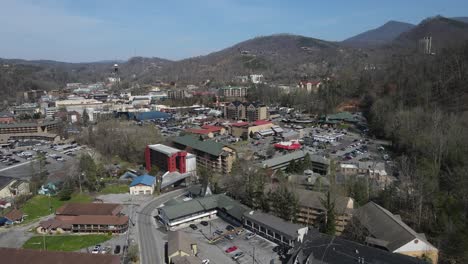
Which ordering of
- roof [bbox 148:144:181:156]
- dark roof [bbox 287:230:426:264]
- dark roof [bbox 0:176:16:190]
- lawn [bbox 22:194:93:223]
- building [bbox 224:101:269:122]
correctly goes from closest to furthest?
dark roof [bbox 287:230:426:264] < lawn [bbox 22:194:93:223] < dark roof [bbox 0:176:16:190] < roof [bbox 148:144:181:156] < building [bbox 224:101:269:122]

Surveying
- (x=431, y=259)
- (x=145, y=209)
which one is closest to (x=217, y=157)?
(x=145, y=209)

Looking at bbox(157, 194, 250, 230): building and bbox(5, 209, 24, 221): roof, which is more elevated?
bbox(157, 194, 250, 230): building

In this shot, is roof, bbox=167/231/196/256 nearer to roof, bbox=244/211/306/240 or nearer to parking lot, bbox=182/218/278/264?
parking lot, bbox=182/218/278/264

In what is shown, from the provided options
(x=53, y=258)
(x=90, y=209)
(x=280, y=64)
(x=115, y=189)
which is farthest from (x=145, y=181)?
(x=280, y=64)

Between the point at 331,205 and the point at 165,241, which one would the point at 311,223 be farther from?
the point at 165,241

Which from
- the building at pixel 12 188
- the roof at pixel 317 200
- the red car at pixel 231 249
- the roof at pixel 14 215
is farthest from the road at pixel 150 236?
the building at pixel 12 188

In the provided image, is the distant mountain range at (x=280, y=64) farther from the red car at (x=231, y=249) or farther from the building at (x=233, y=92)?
the red car at (x=231, y=249)

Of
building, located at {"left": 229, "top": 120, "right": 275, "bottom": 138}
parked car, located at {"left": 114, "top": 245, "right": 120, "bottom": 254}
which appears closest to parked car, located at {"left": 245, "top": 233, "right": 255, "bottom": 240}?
parked car, located at {"left": 114, "top": 245, "right": 120, "bottom": 254}
